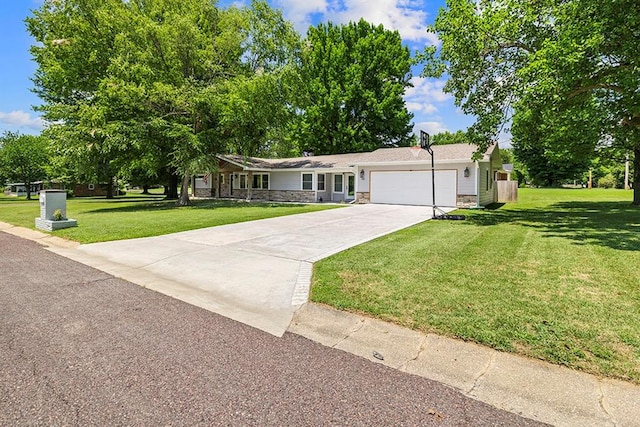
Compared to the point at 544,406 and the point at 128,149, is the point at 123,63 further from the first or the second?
the point at 544,406

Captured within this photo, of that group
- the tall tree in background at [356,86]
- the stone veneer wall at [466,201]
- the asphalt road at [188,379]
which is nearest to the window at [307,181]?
the tall tree in background at [356,86]

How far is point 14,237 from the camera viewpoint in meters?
9.52

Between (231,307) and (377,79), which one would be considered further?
(377,79)

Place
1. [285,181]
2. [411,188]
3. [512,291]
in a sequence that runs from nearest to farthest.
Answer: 1. [512,291]
2. [411,188]
3. [285,181]

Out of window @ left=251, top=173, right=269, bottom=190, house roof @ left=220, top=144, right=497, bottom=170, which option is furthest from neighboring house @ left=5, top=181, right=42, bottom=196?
house roof @ left=220, top=144, right=497, bottom=170

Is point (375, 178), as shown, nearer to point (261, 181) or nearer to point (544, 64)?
point (261, 181)

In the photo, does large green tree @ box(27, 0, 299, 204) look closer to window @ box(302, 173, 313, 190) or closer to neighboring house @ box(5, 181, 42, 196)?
window @ box(302, 173, 313, 190)

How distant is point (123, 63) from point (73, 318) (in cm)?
1917

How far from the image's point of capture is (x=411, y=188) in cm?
1941

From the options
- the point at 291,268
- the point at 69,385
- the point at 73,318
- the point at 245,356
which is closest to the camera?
the point at 69,385

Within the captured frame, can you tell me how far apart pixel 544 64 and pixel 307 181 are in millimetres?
16614

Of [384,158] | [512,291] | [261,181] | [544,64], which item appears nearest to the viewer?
[512,291]

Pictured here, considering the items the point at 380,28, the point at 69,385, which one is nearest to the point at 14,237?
the point at 69,385

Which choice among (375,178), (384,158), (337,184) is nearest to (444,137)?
(337,184)
